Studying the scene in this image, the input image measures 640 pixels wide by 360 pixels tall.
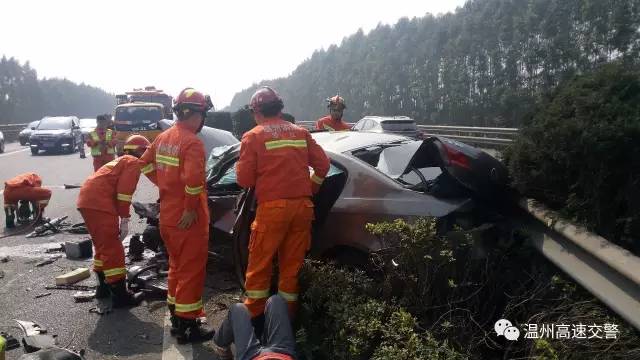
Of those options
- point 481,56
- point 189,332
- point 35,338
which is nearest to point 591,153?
point 189,332

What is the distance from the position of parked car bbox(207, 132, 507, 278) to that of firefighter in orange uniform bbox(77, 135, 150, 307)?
3.94ft

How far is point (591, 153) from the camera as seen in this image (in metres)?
2.81

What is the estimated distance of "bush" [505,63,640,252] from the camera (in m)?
2.66

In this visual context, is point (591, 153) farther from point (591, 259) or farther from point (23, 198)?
point (23, 198)

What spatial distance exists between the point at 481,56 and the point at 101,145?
2428cm

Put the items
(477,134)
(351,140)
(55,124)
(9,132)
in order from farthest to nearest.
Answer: (9,132) → (55,124) → (477,134) → (351,140)

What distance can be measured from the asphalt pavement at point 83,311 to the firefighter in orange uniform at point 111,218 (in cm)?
20

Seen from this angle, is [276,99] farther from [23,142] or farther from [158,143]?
[23,142]

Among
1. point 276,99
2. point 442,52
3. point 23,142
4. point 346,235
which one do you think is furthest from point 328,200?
point 442,52

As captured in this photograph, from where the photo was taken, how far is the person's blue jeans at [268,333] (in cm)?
258

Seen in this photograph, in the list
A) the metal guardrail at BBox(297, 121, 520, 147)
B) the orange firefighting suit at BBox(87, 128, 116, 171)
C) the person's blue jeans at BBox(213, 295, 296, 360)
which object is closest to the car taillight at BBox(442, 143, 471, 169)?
the person's blue jeans at BBox(213, 295, 296, 360)

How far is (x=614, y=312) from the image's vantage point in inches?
91.8

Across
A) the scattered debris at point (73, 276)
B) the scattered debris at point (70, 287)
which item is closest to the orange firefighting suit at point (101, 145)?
the scattered debris at point (73, 276)

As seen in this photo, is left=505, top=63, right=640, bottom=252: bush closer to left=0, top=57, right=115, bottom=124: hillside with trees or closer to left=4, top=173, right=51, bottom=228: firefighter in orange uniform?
left=4, top=173, right=51, bottom=228: firefighter in orange uniform
